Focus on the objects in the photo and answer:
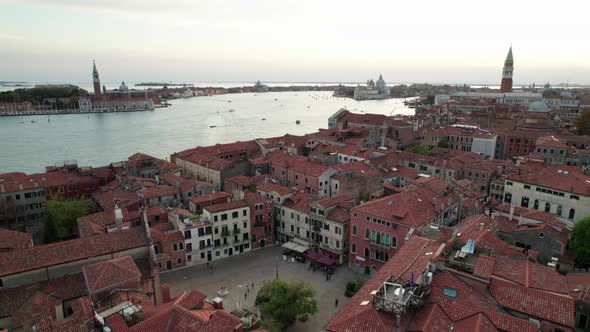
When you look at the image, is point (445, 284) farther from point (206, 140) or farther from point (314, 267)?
point (206, 140)

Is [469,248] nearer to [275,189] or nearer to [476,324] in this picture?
[476,324]

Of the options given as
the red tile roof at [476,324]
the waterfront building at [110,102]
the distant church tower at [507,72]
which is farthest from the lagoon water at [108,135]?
the distant church tower at [507,72]

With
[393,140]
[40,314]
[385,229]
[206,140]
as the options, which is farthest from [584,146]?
[206,140]

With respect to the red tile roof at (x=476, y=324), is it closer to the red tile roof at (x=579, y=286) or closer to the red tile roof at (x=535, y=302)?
the red tile roof at (x=535, y=302)

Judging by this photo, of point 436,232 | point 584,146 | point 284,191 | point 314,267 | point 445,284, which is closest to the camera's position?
point 445,284

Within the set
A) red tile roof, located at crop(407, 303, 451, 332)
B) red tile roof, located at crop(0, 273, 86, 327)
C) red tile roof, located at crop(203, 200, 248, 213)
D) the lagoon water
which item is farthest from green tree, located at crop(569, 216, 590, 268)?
the lagoon water
